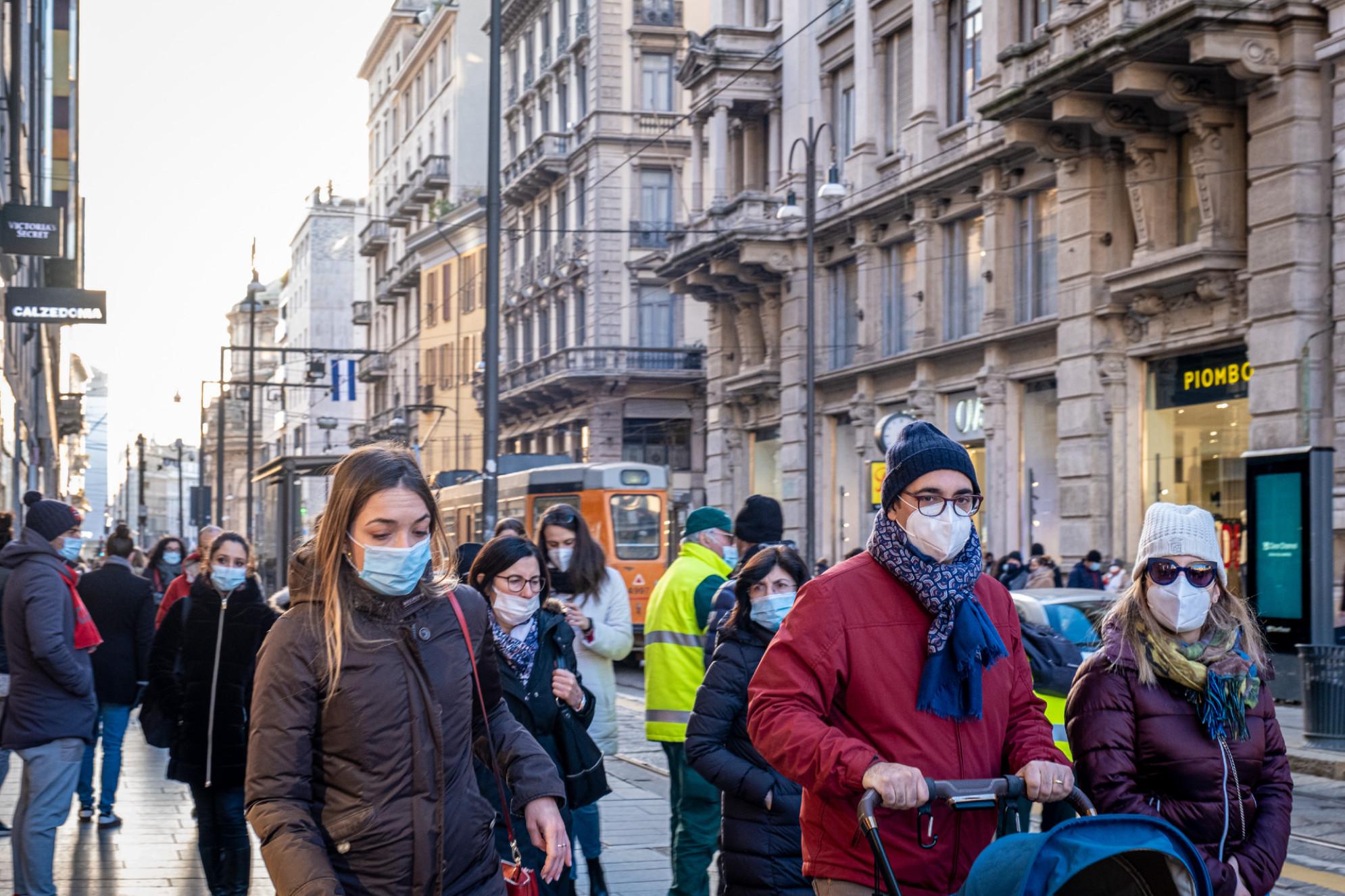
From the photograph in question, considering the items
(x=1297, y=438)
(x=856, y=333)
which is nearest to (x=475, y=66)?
(x=856, y=333)

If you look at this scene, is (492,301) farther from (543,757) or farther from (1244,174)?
(543,757)

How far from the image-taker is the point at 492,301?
20.7 metres

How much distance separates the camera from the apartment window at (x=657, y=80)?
5034 centimetres

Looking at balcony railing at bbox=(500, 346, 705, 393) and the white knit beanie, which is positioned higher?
balcony railing at bbox=(500, 346, 705, 393)

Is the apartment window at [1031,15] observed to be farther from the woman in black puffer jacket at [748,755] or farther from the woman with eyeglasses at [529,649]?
the woman in black puffer jacket at [748,755]

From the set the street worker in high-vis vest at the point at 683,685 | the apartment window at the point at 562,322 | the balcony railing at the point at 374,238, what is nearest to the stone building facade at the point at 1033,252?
the street worker in high-vis vest at the point at 683,685

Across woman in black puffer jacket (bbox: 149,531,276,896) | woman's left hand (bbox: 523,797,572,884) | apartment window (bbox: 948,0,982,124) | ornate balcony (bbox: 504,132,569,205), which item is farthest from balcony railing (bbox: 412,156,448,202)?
woman's left hand (bbox: 523,797,572,884)

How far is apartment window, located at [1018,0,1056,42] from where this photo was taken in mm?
25438

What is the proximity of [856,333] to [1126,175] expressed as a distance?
941 cm

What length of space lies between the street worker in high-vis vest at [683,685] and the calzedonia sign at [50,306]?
15.7 metres

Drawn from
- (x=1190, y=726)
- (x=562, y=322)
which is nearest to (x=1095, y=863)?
(x=1190, y=726)

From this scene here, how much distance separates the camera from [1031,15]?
26062 mm

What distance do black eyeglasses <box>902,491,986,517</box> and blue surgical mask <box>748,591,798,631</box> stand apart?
195cm

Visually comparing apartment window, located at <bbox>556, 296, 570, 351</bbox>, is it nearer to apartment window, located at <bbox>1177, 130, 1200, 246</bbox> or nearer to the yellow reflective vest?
apartment window, located at <bbox>1177, 130, 1200, 246</bbox>
